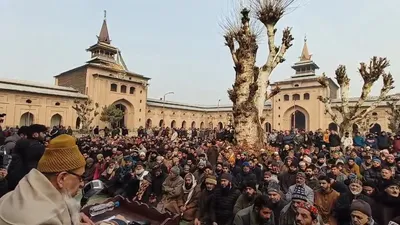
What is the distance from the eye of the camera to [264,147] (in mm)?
12953

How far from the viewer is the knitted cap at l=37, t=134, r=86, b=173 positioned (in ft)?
5.44

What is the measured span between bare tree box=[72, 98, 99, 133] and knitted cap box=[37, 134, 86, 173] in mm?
34600

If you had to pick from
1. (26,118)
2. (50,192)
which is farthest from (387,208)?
(26,118)

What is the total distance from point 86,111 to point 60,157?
124ft

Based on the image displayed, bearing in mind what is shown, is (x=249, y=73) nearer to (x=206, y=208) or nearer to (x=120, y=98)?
(x=206, y=208)

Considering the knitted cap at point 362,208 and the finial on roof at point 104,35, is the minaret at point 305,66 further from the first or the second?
the knitted cap at point 362,208

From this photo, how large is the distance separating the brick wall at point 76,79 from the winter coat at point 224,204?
3891cm

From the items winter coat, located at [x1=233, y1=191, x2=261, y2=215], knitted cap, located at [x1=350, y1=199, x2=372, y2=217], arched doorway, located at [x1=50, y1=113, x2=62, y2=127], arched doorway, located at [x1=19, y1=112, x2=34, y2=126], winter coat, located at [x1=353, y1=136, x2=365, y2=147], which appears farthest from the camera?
arched doorway, located at [x1=50, y1=113, x2=62, y2=127]

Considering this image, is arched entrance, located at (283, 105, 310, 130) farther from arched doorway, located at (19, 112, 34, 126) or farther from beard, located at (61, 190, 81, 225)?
beard, located at (61, 190, 81, 225)

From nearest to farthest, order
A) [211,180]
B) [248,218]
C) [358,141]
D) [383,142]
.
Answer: [248,218] → [211,180] → [383,142] → [358,141]

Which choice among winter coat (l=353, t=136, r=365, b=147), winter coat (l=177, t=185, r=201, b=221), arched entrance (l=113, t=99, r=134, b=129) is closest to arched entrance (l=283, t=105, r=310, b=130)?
arched entrance (l=113, t=99, r=134, b=129)

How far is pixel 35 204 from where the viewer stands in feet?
4.57

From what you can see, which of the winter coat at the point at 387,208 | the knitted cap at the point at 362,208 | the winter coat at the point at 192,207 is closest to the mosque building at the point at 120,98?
the winter coat at the point at 192,207

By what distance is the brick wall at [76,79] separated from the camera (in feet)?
135
